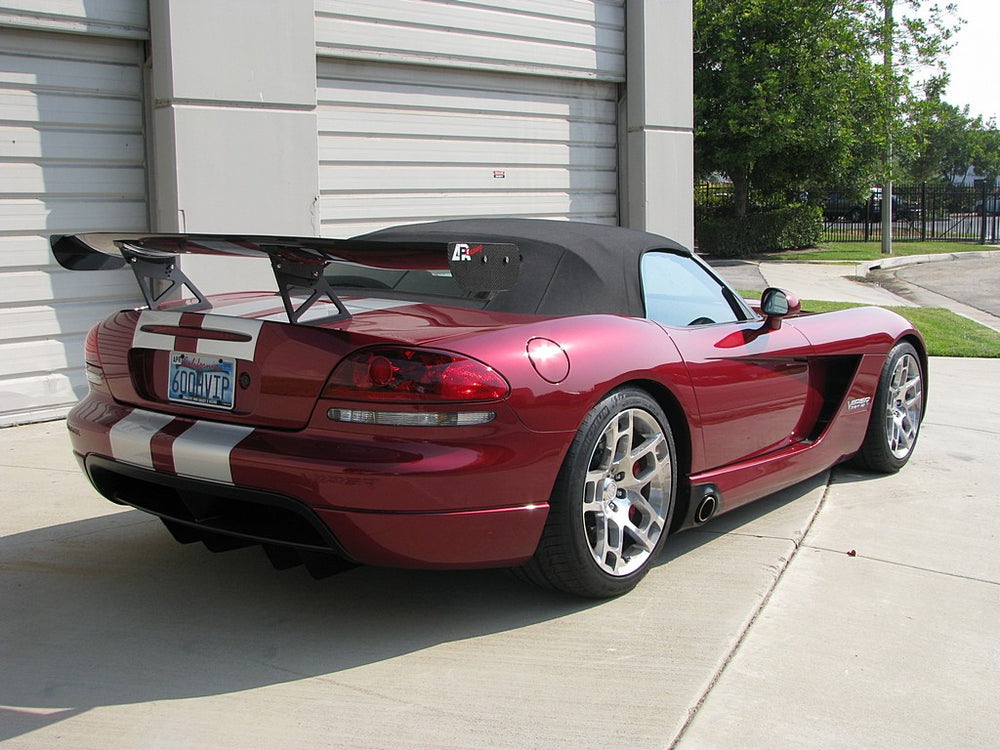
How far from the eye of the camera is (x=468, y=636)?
11.2 feet

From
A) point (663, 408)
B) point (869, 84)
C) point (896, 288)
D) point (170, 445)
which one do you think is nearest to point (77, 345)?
point (170, 445)

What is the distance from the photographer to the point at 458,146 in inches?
367

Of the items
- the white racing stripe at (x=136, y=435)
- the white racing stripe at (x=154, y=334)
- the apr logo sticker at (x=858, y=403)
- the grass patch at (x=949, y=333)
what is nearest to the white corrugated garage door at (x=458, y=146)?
the grass patch at (x=949, y=333)

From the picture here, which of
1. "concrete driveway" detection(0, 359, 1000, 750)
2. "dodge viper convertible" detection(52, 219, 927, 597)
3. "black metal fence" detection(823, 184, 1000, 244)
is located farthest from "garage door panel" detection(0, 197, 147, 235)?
"black metal fence" detection(823, 184, 1000, 244)

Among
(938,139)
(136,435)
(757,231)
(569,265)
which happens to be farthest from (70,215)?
(938,139)

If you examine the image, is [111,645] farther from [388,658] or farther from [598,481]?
[598,481]

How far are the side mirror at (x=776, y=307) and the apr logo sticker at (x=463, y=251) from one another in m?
1.83

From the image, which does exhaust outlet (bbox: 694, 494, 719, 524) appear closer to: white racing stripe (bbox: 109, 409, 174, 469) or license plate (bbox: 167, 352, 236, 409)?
license plate (bbox: 167, 352, 236, 409)

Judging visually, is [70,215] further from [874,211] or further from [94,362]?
[874,211]

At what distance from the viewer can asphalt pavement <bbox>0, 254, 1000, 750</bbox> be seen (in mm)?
2820

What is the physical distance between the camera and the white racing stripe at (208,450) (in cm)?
319

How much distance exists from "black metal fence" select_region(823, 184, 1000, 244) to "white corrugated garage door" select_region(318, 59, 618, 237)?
2210 centimetres

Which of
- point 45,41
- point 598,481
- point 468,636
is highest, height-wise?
point 45,41

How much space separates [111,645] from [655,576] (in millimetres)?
1876
